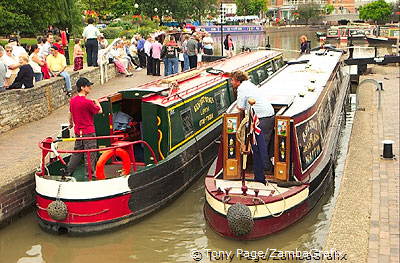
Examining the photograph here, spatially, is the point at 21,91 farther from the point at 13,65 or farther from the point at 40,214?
the point at 40,214

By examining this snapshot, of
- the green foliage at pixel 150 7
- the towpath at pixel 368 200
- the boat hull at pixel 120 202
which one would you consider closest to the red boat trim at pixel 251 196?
the towpath at pixel 368 200

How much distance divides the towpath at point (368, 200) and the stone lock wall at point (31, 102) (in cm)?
748

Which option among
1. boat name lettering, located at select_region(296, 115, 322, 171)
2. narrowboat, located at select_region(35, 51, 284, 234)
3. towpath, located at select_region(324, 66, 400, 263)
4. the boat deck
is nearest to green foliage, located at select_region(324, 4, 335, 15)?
towpath, located at select_region(324, 66, 400, 263)

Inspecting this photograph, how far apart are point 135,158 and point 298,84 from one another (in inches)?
155

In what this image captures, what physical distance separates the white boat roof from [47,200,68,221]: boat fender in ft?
12.1

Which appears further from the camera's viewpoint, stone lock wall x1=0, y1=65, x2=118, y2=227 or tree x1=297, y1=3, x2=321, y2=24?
tree x1=297, y1=3, x2=321, y2=24

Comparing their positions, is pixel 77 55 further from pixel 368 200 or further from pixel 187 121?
pixel 368 200

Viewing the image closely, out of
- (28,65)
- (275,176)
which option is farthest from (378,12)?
(275,176)

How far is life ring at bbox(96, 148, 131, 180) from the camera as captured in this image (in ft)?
27.7

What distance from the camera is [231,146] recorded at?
8.62 m

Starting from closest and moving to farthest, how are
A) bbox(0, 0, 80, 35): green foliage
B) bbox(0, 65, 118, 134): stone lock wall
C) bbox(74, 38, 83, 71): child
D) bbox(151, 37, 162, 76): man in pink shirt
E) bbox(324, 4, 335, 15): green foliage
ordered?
bbox(0, 65, 118, 134): stone lock wall
bbox(74, 38, 83, 71): child
bbox(151, 37, 162, 76): man in pink shirt
bbox(0, 0, 80, 35): green foliage
bbox(324, 4, 335, 15): green foliage

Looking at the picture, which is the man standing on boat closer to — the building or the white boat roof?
the white boat roof

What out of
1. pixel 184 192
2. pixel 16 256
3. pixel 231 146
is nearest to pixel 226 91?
pixel 184 192

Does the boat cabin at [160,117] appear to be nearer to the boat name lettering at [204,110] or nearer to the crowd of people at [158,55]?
the boat name lettering at [204,110]
